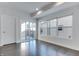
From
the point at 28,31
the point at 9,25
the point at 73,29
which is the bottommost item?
the point at 28,31

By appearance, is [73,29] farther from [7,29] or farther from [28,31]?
[28,31]

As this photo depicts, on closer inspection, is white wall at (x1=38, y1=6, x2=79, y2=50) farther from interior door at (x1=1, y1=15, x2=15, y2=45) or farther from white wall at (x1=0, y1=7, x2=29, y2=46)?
interior door at (x1=1, y1=15, x2=15, y2=45)

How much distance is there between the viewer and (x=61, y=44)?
23.1 feet

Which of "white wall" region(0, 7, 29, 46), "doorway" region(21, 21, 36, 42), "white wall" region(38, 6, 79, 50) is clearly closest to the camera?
"white wall" region(38, 6, 79, 50)

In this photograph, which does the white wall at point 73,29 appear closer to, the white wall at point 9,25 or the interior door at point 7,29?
the white wall at point 9,25

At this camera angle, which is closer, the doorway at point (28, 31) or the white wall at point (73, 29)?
the white wall at point (73, 29)

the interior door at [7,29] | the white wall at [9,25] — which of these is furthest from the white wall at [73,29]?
the interior door at [7,29]

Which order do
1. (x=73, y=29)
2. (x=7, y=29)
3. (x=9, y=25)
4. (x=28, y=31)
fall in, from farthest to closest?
(x=28, y=31) < (x=9, y=25) < (x=7, y=29) < (x=73, y=29)

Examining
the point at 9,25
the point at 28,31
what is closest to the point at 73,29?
the point at 9,25

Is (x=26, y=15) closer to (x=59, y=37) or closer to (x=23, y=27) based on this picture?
(x=23, y=27)

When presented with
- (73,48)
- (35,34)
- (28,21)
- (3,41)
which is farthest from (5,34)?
(73,48)

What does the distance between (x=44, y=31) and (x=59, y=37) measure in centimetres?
272

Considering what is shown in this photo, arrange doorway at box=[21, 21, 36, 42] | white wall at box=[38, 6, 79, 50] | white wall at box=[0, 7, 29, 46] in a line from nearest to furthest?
white wall at box=[38, 6, 79, 50]
white wall at box=[0, 7, 29, 46]
doorway at box=[21, 21, 36, 42]

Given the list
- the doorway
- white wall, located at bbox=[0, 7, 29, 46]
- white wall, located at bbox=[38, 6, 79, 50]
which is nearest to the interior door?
white wall, located at bbox=[0, 7, 29, 46]
